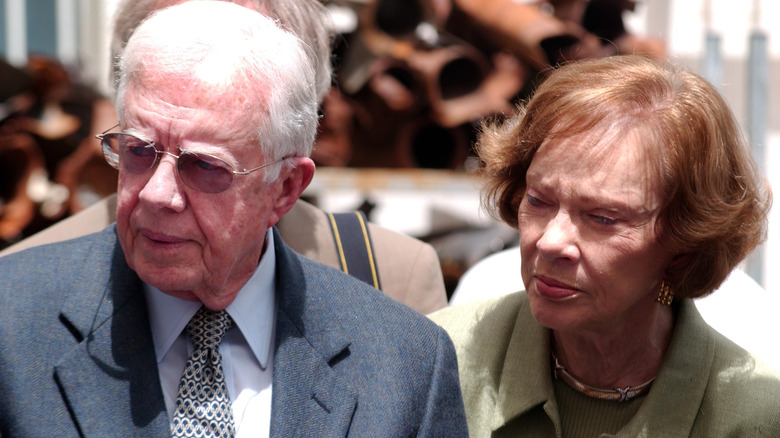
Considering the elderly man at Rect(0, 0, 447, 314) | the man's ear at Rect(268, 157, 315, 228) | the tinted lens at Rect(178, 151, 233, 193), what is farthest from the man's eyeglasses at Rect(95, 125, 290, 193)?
the elderly man at Rect(0, 0, 447, 314)

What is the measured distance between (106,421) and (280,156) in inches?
23.6

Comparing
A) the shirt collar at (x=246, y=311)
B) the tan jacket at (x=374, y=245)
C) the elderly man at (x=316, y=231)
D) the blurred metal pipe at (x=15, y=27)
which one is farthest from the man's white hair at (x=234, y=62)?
the blurred metal pipe at (x=15, y=27)

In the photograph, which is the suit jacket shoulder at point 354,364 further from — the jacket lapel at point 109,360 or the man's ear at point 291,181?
the jacket lapel at point 109,360

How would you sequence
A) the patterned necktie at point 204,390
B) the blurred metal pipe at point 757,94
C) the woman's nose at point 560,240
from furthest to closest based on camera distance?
1. the blurred metal pipe at point 757,94
2. the woman's nose at point 560,240
3. the patterned necktie at point 204,390

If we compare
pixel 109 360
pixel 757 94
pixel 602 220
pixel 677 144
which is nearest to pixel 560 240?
pixel 602 220

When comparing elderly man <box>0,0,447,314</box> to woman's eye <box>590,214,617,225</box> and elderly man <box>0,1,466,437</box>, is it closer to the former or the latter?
elderly man <box>0,1,466,437</box>

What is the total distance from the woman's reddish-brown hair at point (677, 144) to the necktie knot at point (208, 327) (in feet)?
2.83

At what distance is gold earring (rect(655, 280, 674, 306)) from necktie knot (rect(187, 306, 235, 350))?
1074 mm

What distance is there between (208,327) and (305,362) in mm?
215

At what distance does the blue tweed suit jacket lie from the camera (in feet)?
5.44

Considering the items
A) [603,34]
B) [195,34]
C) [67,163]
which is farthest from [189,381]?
[603,34]

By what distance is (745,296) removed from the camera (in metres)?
2.78

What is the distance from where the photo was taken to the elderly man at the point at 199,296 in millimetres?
1704

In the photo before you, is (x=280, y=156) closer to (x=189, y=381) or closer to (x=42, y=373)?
(x=189, y=381)
